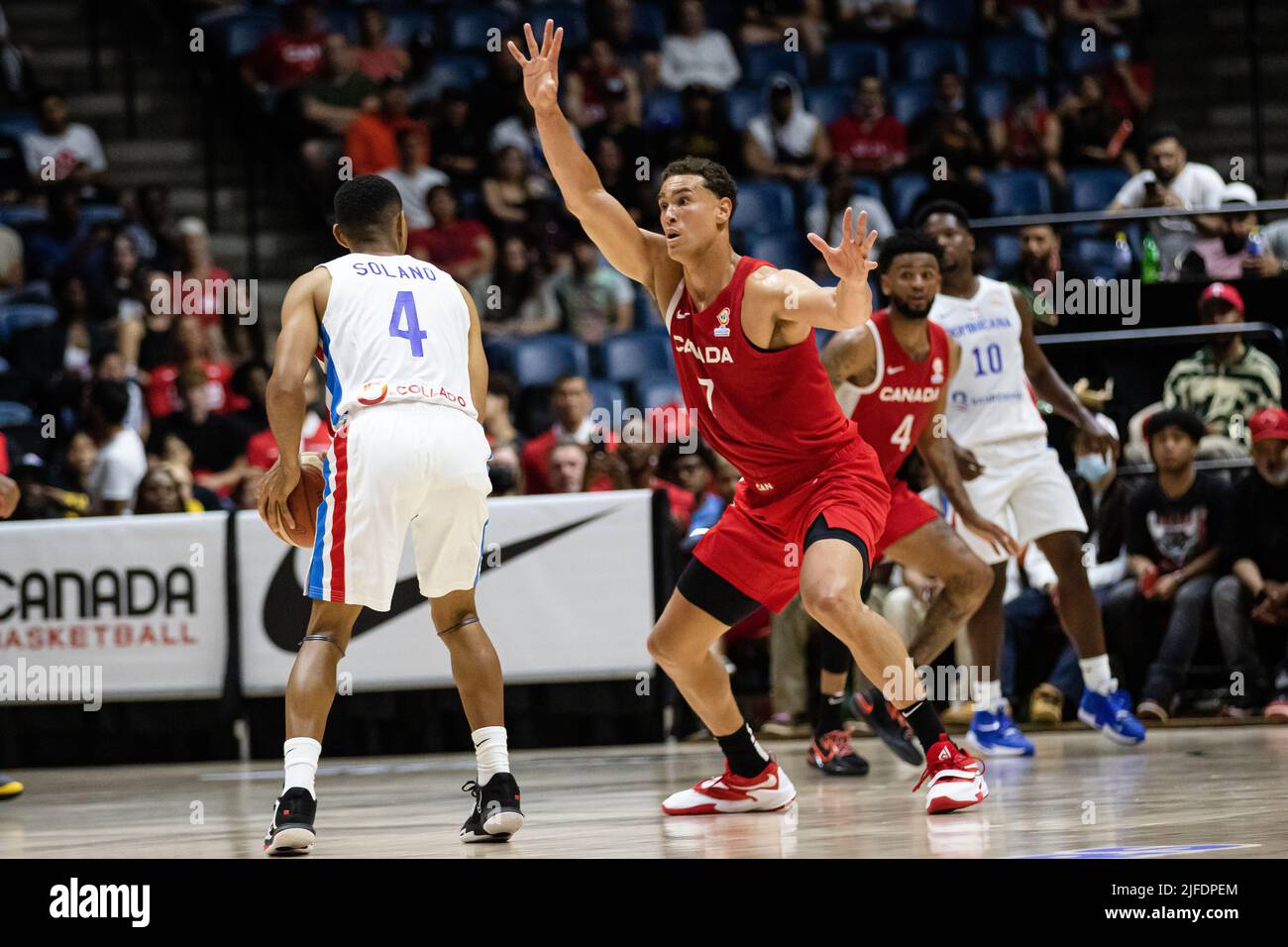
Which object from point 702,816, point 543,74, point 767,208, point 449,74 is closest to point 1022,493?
point 702,816

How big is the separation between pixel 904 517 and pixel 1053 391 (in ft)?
4.50

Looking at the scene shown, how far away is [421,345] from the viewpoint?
4805 millimetres

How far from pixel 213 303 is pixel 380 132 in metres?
1.74

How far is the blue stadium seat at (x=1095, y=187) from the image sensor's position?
40.3ft

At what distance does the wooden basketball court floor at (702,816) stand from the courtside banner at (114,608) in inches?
21.6

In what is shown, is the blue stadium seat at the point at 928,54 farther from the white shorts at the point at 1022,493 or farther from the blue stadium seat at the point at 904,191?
the white shorts at the point at 1022,493

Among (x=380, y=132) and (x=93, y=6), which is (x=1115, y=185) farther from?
(x=93, y=6)

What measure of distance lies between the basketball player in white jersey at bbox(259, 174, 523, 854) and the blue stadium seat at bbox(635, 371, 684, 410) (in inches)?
240

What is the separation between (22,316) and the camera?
12.0 m

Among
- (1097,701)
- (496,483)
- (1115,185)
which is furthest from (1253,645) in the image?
(1115,185)

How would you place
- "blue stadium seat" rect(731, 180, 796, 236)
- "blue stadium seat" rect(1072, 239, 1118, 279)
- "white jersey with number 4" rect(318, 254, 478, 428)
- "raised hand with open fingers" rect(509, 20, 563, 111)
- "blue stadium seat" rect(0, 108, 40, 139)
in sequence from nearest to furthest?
"white jersey with number 4" rect(318, 254, 478, 428)
"raised hand with open fingers" rect(509, 20, 563, 111)
"blue stadium seat" rect(1072, 239, 1118, 279)
"blue stadium seat" rect(731, 180, 796, 236)
"blue stadium seat" rect(0, 108, 40, 139)

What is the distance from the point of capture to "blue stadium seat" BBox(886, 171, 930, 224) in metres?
12.1

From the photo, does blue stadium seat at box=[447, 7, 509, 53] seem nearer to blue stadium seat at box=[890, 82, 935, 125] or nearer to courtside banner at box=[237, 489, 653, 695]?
blue stadium seat at box=[890, 82, 935, 125]

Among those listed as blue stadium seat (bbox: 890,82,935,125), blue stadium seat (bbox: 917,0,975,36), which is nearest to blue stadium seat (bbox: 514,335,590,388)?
blue stadium seat (bbox: 890,82,935,125)
